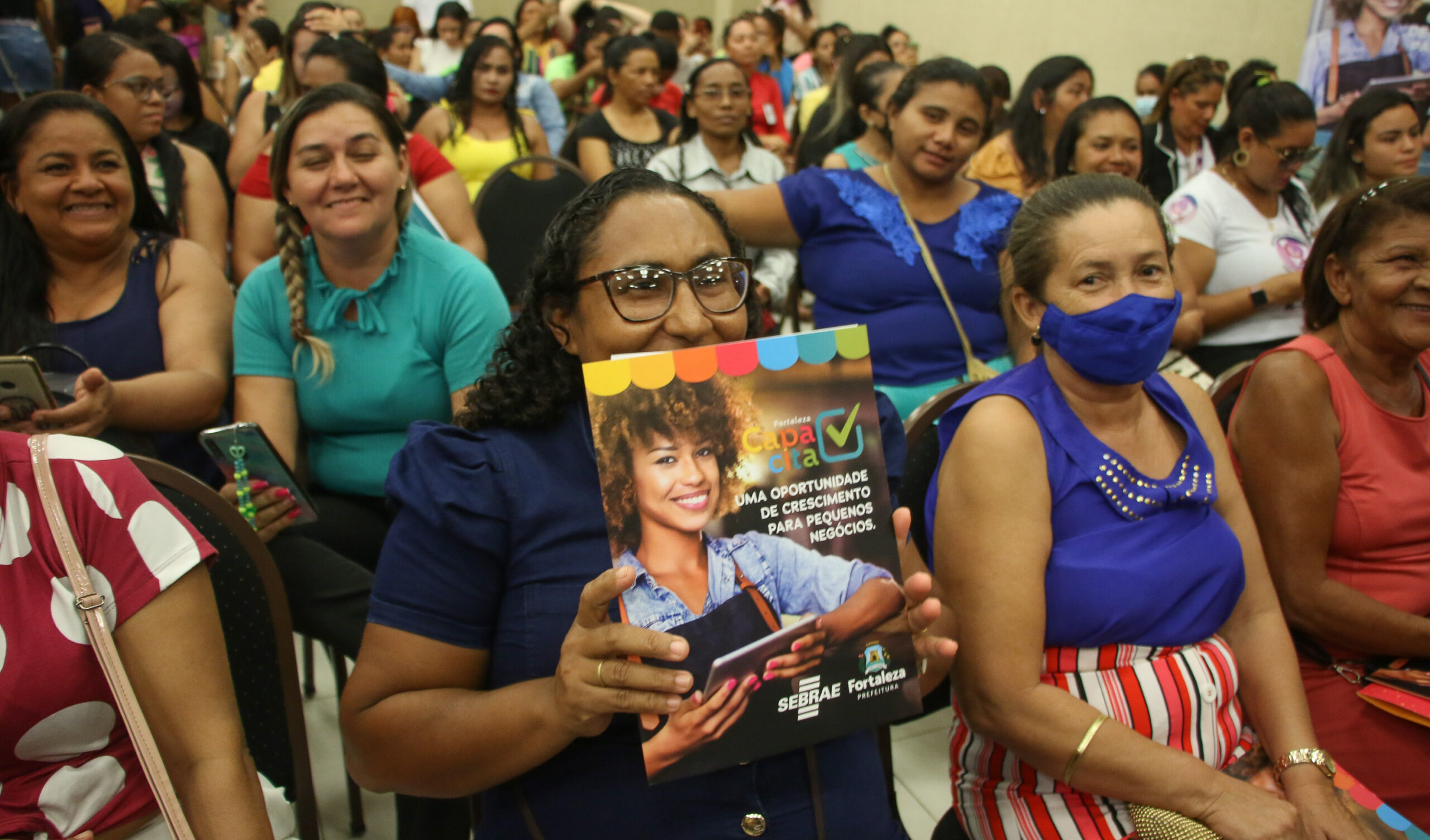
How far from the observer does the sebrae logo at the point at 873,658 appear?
1.01m

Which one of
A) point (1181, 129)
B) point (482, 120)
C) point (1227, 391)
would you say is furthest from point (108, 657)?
point (1181, 129)

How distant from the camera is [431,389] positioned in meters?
2.14

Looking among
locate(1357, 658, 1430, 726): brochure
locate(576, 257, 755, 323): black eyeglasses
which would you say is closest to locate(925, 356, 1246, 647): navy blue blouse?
locate(1357, 658, 1430, 726): brochure

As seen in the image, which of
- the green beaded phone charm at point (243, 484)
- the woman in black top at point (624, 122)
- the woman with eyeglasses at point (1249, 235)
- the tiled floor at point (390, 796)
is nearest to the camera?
the green beaded phone charm at point (243, 484)

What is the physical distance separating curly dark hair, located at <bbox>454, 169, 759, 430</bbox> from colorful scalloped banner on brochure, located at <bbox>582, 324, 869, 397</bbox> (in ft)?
0.67

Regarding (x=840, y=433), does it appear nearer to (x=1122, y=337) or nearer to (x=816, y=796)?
(x=816, y=796)

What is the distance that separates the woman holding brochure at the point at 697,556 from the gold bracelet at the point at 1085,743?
0.51 m

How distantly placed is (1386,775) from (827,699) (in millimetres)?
1231

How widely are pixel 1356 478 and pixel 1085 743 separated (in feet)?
2.78

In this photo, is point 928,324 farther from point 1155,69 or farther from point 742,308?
point 1155,69

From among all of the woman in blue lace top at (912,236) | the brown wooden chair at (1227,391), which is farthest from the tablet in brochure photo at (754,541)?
the woman in blue lace top at (912,236)

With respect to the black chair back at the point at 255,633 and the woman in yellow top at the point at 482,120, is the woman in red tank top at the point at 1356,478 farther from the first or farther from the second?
the woman in yellow top at the point at 482,120

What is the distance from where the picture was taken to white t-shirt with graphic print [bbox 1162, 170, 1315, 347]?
3207 millimetres

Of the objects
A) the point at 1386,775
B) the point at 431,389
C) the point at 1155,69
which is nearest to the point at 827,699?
the point at 1386,775
